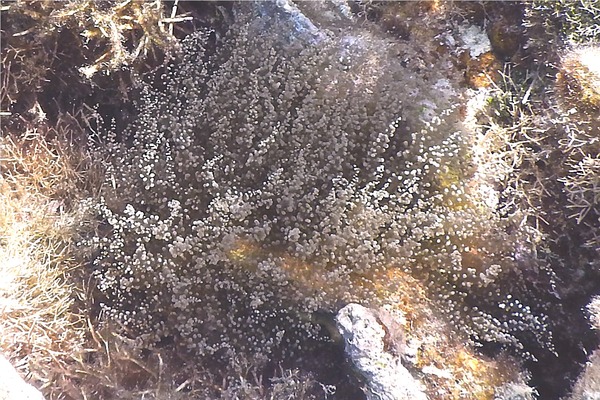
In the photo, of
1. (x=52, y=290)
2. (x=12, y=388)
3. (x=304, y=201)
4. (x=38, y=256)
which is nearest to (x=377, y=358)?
(x=304, y=201)

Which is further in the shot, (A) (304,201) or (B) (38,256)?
(B) (38,256)

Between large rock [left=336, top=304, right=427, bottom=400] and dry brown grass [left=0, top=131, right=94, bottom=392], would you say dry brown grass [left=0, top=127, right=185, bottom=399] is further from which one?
large rock [left=336, top=304, right=427, bottom=400]

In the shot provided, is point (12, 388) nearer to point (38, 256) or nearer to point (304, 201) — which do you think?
point (38, 256)

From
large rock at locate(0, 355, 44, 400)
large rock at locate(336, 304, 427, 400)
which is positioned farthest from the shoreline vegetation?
large rock at locate(0, 355, 44, 400)

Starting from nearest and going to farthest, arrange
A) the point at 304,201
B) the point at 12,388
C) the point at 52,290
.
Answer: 1. the point at 12,388
2. the point at 304,201
3. the point at 52,290

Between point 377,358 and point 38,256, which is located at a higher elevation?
point 377,358

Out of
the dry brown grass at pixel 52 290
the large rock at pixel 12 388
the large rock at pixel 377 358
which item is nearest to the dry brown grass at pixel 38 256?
the dry brown grass at pixel 52 290

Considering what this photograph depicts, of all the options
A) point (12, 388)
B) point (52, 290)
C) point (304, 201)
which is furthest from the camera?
point (52, 290)

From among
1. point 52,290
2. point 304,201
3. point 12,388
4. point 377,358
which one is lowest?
point 52,290
